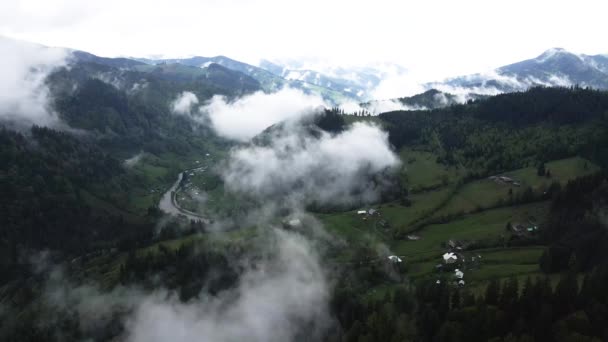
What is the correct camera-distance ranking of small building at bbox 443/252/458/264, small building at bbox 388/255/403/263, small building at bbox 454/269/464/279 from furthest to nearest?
small building at bbox 388/255/403/263 → small building at bbox 443/252/458/264 → small building at bbox 454/269/464/279

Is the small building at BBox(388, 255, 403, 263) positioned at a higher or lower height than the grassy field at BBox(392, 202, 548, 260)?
lower

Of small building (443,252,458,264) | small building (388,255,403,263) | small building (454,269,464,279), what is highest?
small building (443,252,458,264)

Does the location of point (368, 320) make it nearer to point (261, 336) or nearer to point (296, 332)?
point (296, 332)

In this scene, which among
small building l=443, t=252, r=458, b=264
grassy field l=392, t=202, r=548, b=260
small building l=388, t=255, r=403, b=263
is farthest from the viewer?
grassy field l=392, t=202, r=548, b=260

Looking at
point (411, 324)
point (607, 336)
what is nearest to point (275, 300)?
point (411, 324)

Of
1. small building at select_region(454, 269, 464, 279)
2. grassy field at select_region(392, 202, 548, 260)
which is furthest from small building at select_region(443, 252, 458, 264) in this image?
grassy field at select_region(392, 202, 548, 260)

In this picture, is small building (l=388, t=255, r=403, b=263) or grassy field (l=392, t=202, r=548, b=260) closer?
small building (l=388, t=255, r=403, b=263)

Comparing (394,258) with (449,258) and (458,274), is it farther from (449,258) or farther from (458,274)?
(458,274)

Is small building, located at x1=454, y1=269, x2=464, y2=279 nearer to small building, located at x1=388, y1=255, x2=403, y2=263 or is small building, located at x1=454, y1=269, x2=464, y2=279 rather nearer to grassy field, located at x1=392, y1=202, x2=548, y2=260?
grassy field, located at x1=392, y1=202, x2=548, y2=260

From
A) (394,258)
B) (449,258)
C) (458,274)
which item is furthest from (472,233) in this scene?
(394,258)
